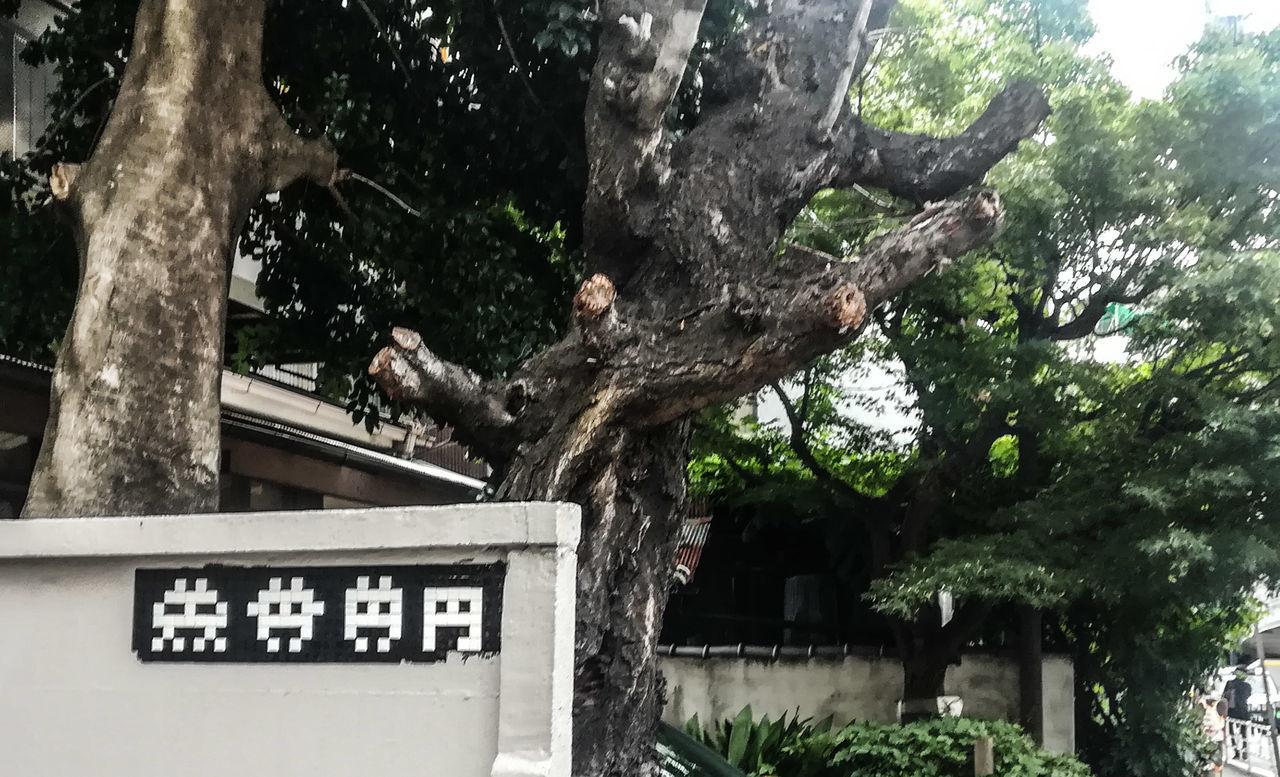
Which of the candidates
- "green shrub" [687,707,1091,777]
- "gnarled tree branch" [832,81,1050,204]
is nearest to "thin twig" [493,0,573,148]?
"gnarled tree branch" [832,81,1050,204]

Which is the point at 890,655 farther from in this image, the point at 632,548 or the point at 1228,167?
the point at 632,548

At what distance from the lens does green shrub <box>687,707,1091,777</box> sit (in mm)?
7246

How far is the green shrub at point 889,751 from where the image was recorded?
725cm

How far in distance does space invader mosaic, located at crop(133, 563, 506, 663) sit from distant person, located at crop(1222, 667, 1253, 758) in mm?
15915

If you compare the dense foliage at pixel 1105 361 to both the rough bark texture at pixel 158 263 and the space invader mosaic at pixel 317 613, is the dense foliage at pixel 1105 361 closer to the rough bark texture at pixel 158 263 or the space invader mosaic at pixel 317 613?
the rough bark texture at pixel 158 263

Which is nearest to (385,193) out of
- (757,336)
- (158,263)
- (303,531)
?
(158,263)

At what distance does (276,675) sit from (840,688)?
876 centimetres

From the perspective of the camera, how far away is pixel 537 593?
7.16 feet

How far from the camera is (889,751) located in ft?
24.5

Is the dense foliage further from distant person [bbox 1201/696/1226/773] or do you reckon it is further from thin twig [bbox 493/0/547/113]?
thin twig [bbox 493/0/547/113]

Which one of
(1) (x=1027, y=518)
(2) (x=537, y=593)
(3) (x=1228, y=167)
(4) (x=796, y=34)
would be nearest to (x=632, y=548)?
(2) (x=537, y=593)

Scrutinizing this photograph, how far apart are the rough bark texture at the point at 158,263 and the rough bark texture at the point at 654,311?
0.90 meters

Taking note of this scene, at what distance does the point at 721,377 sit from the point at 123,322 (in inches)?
92.6

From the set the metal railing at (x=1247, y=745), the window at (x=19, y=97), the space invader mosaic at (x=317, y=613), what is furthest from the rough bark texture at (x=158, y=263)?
the metal railing at (x=1247, y=745)
